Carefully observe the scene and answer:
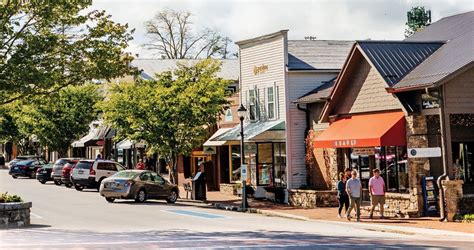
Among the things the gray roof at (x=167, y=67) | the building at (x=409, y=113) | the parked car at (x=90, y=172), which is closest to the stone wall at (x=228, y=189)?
the parked car at (x=90, y=172)

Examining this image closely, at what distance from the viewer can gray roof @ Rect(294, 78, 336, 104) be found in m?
28.7

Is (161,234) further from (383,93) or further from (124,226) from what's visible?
(383,93)

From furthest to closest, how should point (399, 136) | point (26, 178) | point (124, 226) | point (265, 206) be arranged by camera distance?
1. point (26, 178)
2. point (265, 206)
3. point (399, 136)
4. point (124, 226)

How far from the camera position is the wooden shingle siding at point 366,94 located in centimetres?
2445

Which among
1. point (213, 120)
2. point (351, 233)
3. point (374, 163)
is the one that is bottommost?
point (351, 233)

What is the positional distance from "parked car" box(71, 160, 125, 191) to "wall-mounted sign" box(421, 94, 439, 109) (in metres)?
20.7

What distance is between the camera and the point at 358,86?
2603cm

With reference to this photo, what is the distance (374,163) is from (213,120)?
396 inches

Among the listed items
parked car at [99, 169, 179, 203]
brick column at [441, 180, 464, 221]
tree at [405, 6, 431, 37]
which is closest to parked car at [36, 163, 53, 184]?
parked car at [99, 169, 179, 203]

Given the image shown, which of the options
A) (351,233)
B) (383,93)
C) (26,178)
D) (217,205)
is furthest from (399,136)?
(26,178)

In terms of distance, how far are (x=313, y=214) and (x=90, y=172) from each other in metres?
16.7

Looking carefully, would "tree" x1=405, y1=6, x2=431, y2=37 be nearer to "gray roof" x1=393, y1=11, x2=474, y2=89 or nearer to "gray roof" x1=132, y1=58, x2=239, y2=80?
"gray roof" x1=132, y1=58, x2=239, y2=80

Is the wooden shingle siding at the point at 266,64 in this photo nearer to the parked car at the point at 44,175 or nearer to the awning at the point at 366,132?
the awning at the point at 366,132

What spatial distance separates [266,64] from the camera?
32.6m
